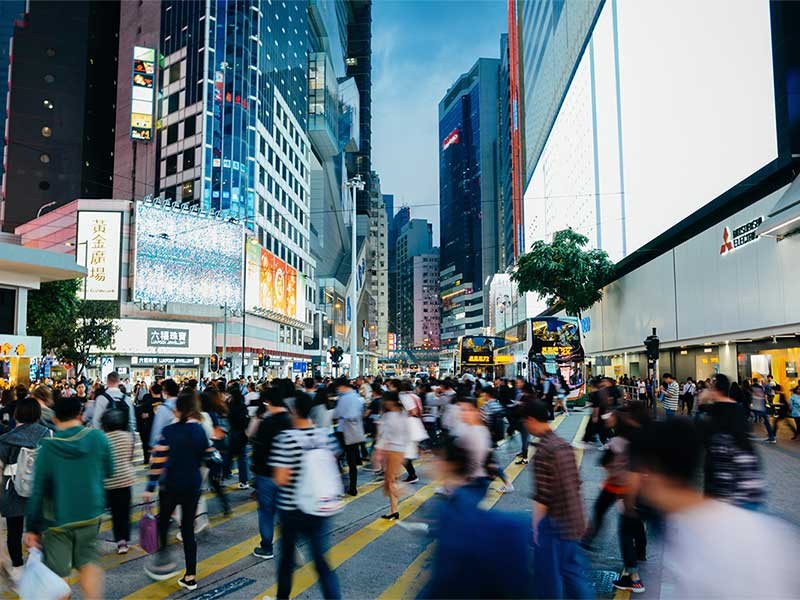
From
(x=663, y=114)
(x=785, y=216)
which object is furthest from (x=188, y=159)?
(x=785, y=216)

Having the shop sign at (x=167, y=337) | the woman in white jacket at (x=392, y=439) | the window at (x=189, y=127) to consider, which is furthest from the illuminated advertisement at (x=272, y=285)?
the woman in white jacket at (x=392, y=439)

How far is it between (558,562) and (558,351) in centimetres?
2584

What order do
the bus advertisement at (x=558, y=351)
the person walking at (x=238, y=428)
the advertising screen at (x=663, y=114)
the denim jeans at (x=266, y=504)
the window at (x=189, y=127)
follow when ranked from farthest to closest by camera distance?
1. the window at (x=189, y=127)
2. the bus advertisement at (x=558, y=351)
3. the advertising screen at (x=663, y=114)
4. the person walking at (x=238, y=428)
5. the denim jeans at (x=266, y=504)

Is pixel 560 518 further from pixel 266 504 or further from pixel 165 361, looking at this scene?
pixel 165 361

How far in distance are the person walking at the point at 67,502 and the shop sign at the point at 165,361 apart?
45.9m

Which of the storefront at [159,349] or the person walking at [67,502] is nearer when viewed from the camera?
the person walking at [67,502]

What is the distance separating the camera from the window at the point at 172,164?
60.1 m

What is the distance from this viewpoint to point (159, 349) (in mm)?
47625

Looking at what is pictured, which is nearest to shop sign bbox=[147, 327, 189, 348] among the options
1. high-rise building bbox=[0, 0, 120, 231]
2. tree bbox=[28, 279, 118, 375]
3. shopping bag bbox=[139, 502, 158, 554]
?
tree bbox=[28, 279, 118, 375]

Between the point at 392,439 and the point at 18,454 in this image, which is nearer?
the point at 18,454

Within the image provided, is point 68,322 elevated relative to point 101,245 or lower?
lower

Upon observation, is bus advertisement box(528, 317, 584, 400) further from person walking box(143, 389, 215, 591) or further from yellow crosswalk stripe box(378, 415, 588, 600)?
person walking box(143, 389, 215, 591)

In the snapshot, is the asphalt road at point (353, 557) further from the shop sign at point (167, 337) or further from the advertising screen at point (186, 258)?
the advertising screen at point (186, 258)

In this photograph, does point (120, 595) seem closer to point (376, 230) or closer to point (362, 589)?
point (362, 589)
